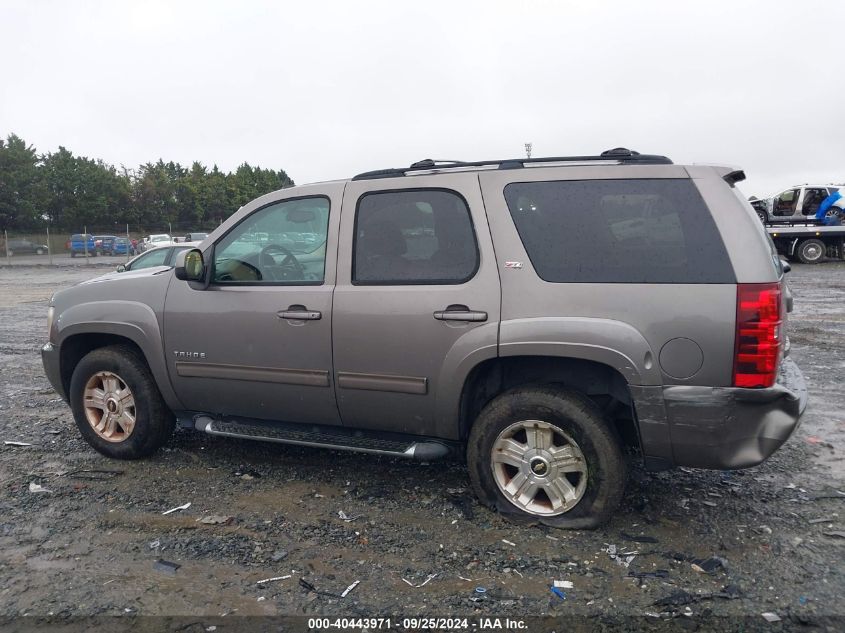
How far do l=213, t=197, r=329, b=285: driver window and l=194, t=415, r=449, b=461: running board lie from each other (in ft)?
3.12

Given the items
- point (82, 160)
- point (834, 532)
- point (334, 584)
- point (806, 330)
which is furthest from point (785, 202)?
point (82, 160)

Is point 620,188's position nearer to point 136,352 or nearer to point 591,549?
point 591,549

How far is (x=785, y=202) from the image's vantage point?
26062mm

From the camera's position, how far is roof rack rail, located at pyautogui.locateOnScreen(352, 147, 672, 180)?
371cm

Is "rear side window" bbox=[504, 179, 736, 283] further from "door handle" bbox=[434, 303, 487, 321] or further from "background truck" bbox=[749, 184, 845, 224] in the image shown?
"background truck" bbox=[749, 184, 845, 224]

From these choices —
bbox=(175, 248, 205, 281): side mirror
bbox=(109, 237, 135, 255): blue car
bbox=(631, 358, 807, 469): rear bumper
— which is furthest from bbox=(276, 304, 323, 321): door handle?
bbox=(109, 237, 135, 255): blue car

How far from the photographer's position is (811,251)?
25.2 metres

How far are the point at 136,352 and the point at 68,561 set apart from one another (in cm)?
172

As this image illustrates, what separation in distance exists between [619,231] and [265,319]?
2188mm

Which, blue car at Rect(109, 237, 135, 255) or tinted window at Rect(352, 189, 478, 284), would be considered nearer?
tinted window at Rect(352, 189, 478, 284)

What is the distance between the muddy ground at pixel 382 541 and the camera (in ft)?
9.95

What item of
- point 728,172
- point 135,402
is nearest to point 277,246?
point 135,402

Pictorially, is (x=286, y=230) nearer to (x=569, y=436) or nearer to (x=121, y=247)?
(x=569, y=436)

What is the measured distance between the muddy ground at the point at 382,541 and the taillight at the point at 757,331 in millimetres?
974
